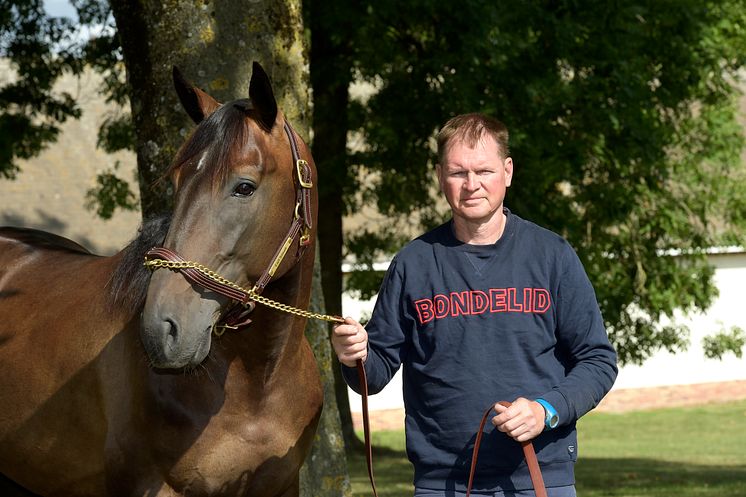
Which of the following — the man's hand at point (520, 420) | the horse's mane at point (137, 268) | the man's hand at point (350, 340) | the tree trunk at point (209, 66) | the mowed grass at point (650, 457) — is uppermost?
the tree trunk at point (209, 66)

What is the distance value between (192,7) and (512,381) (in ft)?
10.4

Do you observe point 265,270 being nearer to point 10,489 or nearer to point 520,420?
point 520,420

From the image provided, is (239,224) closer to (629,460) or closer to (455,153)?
(455,153)

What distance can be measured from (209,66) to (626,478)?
9723 mm

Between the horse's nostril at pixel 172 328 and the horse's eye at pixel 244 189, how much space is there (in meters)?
0.48

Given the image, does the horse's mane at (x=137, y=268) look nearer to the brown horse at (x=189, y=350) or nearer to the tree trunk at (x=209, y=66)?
the brown horse at (x=189, y=350)

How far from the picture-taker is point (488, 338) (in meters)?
3.34

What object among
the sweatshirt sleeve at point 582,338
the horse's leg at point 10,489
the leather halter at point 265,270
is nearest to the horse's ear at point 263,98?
the leather halter at point 265,270

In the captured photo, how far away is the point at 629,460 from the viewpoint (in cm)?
1616

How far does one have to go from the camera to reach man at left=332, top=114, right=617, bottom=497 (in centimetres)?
333

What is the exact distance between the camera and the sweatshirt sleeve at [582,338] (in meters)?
3.31

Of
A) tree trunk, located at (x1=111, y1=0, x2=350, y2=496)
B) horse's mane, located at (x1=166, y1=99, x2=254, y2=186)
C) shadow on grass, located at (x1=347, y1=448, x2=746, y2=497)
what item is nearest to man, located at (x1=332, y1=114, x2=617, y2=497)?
horse's mane, located at (x1=166, y1=99, x2=254, y2=186)

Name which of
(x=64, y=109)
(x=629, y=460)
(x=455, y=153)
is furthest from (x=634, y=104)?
(x=455, y=153)

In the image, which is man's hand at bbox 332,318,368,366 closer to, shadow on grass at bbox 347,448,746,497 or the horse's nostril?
the horse's nostril
